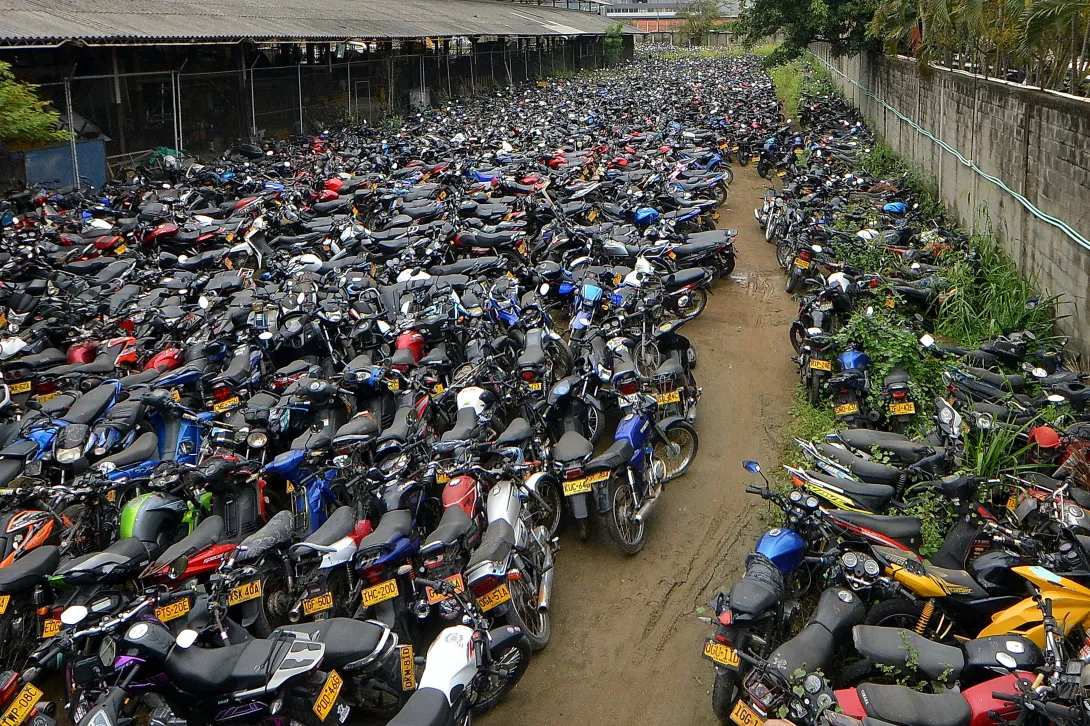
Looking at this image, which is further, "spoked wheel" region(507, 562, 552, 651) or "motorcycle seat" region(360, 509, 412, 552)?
"spoked wheel" region(507, 562, 552, 651)

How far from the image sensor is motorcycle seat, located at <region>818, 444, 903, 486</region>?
4.64 meters

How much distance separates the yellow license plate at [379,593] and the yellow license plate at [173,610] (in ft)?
2.47

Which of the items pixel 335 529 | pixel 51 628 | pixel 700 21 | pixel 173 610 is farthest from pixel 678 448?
pixel 700 21

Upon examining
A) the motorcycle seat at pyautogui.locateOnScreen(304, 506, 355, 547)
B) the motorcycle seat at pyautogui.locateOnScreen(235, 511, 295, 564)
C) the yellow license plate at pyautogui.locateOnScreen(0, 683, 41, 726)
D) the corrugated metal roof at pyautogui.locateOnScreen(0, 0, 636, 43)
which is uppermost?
the corrugated metal roof at pyautogui.locateOnScreen(0, 0, 636, 43)

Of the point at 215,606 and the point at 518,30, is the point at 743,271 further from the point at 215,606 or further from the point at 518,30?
the point at 518,30

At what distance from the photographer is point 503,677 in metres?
3.67

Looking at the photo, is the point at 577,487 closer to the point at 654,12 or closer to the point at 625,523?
the point at 625,523

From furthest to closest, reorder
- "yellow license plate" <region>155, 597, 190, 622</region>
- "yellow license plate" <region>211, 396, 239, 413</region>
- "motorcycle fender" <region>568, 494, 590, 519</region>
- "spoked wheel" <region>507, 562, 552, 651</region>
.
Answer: "yellow license plate" <region>211, 396, 239, 413</region>
"motorcycle fender" <region>568, 494, 590, 519</region>
"spoked wheel" <region>507, 562, 552, 651</region>
"yellow license plate" <region>155, 597, 190, 622</region>

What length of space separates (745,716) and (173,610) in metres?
2.41

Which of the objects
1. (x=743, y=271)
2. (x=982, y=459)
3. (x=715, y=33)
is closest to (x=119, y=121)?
(x=743, y=271)

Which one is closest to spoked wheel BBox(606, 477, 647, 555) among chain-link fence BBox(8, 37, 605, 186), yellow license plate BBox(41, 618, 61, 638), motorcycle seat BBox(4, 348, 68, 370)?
yellow license plate BBox(41, 618, 61, 638)

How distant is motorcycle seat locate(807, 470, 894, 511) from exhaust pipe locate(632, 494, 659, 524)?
3.32 feet

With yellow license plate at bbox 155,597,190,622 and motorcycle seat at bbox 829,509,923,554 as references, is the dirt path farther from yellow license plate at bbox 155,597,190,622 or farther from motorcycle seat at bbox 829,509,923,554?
yellow license plate at bbox 155,597,190,622

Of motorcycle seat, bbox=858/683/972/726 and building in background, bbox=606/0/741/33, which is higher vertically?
building in background, bbox=606/0/741/33
